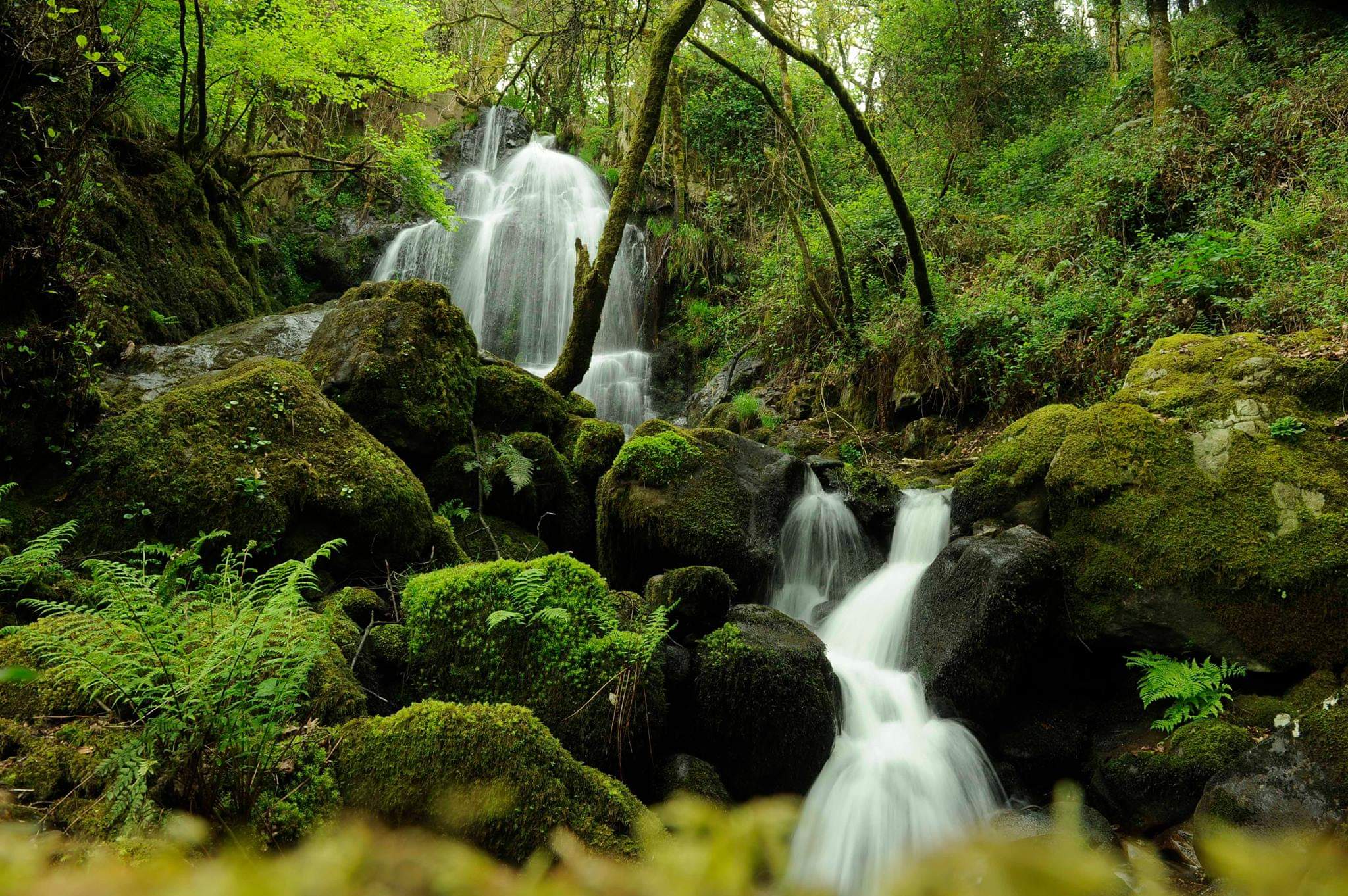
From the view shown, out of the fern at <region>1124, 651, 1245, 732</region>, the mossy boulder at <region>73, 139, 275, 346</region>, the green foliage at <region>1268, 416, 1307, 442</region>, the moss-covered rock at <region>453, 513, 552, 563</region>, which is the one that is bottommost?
the fern at <region>1124, 651, 1245, 732</region>

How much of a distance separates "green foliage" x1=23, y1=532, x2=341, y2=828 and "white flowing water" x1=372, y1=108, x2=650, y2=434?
1193 cm

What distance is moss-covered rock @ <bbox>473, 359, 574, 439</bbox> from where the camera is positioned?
8.50m

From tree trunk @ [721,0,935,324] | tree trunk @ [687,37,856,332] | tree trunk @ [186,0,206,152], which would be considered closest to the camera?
tree trunk @ [721,0,935,324]

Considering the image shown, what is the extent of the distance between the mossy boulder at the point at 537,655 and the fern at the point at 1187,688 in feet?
11.6

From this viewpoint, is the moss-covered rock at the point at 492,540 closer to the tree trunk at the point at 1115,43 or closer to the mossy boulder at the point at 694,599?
the mossy boulder at the point at 694,599

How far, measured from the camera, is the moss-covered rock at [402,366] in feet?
23.5

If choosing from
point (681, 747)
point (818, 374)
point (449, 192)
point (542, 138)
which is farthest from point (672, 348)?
point (681, 747)

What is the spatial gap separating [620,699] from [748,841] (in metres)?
3.34

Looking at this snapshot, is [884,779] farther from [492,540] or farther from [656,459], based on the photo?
[492,540]

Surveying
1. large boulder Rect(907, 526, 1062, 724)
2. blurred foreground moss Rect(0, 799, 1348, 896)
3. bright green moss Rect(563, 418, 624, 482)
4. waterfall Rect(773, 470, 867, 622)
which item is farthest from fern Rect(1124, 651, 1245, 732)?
bright green moss Rect(563, 418, 624, 482)

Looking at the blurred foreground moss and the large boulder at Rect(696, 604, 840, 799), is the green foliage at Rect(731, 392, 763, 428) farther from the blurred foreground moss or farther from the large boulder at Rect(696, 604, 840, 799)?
the blurred foreground moss

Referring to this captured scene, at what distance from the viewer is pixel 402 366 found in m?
7.42

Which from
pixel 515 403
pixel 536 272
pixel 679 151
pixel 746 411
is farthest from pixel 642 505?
pixel 679 151

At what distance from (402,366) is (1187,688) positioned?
7396 millimetres
